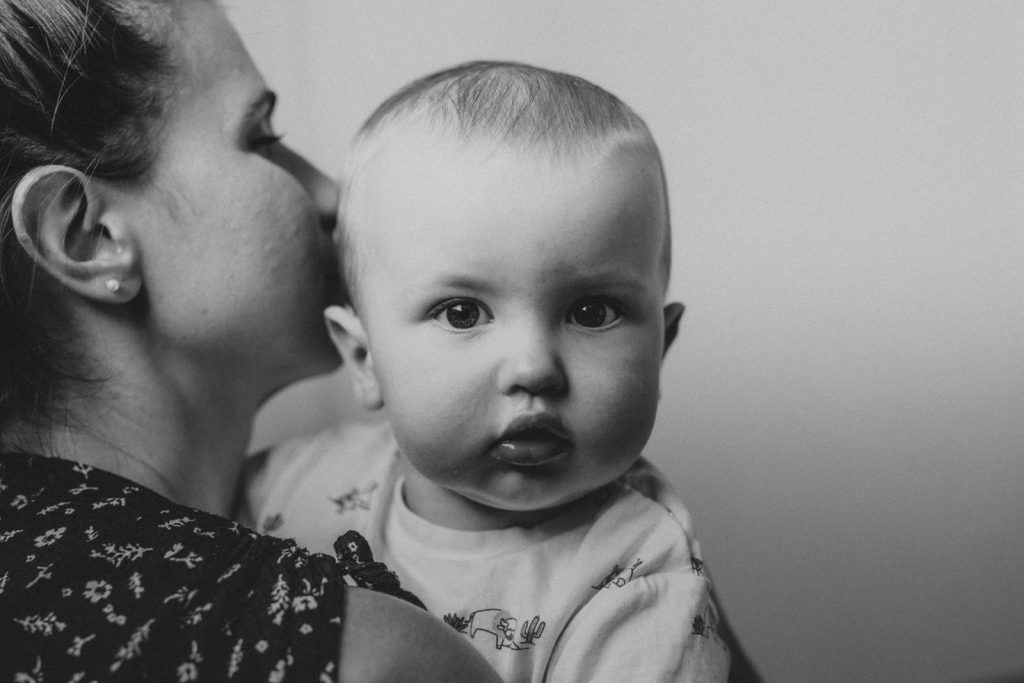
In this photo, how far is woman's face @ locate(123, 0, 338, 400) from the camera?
1092mm

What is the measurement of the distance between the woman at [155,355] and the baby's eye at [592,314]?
0.97 ft

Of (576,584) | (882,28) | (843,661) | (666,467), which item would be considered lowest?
(843,661)

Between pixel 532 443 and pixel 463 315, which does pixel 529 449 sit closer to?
pixel 532 443

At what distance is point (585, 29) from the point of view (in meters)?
1.83

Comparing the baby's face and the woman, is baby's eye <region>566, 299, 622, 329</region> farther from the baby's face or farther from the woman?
the woman

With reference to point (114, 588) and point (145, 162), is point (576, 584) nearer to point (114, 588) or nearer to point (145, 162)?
point (114, 588)

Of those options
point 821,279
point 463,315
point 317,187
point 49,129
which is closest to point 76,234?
point 49,129

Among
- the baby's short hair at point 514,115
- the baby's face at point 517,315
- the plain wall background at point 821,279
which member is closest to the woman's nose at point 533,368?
the baby's face at point 517,315

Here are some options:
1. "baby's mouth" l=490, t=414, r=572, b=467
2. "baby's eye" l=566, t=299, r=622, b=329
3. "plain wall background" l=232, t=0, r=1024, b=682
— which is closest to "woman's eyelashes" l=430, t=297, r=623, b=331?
"baby's eye" l=566, t=299, r=622, b=329

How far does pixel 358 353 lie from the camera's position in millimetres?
1091

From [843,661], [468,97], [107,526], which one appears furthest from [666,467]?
[107,526]

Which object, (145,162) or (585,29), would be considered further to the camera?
(585,29)

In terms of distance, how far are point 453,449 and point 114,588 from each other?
32 centimetres

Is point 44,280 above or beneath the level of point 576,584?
above
